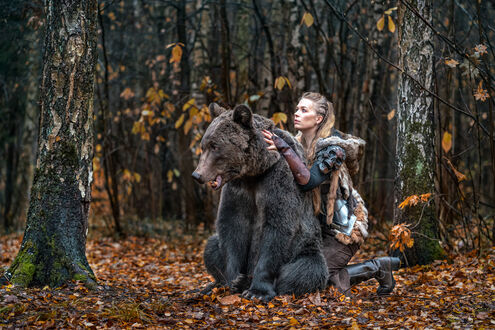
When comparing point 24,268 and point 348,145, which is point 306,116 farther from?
point 24,268

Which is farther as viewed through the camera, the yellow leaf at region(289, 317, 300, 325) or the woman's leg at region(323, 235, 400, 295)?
the woman's leg at region(323, 235, 400, 295)

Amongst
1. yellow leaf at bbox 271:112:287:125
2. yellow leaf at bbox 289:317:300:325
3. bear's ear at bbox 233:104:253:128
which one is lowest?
yellow leaf at bbox 289:317:300:325

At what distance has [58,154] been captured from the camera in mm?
4332

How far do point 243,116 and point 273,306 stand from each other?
1572mm

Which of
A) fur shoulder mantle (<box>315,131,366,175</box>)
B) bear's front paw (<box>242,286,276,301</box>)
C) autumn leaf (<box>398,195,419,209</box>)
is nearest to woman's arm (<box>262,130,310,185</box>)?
fur shoulder mantle (<box>315,131,366,175</box>)

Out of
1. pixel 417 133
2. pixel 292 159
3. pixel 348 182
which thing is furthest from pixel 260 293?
pixel 417 133

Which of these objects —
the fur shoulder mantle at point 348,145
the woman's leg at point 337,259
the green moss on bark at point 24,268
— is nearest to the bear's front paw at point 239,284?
the woman's leg at point 337,259

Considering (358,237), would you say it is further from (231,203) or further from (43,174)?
(43,174)

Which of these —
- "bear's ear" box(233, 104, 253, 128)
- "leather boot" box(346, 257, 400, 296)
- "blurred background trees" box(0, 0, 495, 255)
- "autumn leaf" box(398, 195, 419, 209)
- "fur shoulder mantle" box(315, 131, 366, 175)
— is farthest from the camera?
"blurred background trees" box(0, 0, 495, 255)

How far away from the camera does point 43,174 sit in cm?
435

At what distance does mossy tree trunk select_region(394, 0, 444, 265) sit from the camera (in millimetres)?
6000

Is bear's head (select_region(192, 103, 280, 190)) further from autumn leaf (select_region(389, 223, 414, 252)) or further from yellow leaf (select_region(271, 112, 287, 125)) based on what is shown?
yellow leaf (select_region(271, 112, 287, 125))

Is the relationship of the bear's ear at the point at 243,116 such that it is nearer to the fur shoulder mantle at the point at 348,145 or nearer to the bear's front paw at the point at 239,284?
the fur shoulder mantle at the point at 348,145

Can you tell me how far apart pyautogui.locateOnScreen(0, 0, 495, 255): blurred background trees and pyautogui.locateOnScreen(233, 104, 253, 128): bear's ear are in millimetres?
2174
